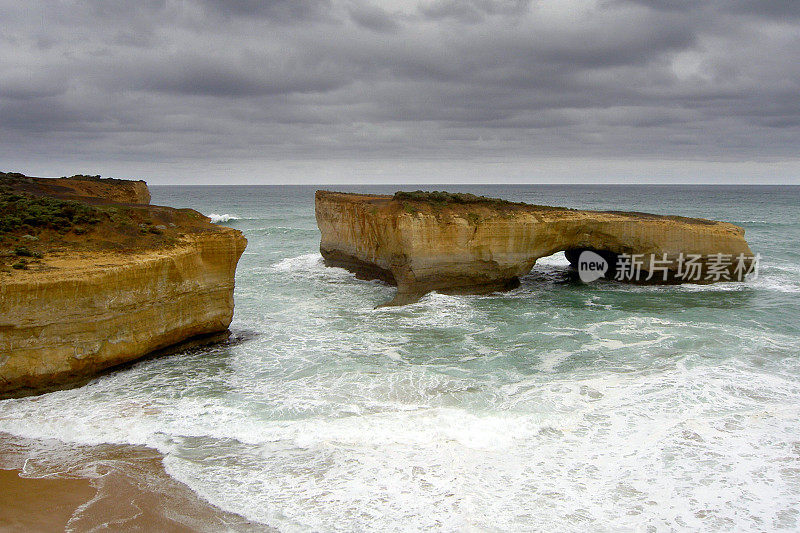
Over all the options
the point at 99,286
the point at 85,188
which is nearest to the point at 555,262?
the point at 85,188

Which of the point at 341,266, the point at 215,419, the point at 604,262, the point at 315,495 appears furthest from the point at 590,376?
the point at 341,266

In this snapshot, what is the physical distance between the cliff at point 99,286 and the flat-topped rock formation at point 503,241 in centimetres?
670

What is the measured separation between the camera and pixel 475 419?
8938 millimetres

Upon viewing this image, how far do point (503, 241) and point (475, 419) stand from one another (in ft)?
34.1

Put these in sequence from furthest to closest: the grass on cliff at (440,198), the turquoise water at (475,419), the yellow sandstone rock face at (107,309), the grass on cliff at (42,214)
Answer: the grass on cliff at (440,198)
the grass on cliff at (42,214)
the yellow sandstone rock face at (107,309)
the turquoise water at (475,419)

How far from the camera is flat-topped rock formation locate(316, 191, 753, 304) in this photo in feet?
59.1

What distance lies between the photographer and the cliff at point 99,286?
31.0 feet

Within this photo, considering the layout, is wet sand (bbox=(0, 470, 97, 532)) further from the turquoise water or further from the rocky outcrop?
the rocky outcrop

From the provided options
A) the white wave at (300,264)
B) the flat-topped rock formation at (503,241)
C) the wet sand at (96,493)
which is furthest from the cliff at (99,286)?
the white wave at (300,264)

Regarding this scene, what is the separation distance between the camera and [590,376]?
10.9 meters

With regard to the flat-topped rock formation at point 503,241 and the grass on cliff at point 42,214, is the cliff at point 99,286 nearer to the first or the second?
the grass on cliff at point 42,214

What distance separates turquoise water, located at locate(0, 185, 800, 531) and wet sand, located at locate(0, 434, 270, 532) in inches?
10.0

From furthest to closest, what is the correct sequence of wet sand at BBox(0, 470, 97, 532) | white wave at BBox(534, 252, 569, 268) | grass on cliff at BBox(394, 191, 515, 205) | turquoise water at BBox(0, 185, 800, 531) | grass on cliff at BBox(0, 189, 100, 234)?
white wave at BBox(534, 252, 569, 268) → grass on cliff at BBox(394, 191, 515, 205) → grass on cliff at BBox(0, 189, 100, 234) → turquoise water at BBox(0, 185, 800, 531) → wet sand at BBox(0, 470, 97, 532)

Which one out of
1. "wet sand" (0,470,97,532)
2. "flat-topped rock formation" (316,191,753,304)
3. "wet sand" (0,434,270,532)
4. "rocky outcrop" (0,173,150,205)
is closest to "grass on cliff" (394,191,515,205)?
"flat-topped rock formation" (316,191,753,304)
